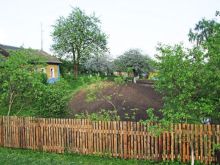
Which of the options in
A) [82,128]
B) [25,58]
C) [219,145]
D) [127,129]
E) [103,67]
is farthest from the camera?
[103,67]

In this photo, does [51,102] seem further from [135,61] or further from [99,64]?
[99,64]

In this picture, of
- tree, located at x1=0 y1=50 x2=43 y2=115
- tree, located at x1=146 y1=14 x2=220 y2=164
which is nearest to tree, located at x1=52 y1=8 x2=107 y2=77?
tree, located at x1=0 y1=50 x2=43 y2=115

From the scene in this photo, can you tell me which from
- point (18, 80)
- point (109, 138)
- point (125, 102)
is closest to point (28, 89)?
point (18, 80)

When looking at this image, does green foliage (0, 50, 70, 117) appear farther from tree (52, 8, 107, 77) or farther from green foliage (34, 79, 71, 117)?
tree (52, 8, 107, 77)

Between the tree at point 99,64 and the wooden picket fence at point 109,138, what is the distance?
3841 centimetres

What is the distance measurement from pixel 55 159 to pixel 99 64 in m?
41.4

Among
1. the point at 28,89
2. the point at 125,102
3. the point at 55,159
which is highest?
the point at 28,89

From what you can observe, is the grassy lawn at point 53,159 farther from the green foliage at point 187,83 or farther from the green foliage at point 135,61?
the green foliage at point 135,61

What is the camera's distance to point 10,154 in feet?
44.6

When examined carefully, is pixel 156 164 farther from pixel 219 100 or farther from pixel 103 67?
pixel 103 67

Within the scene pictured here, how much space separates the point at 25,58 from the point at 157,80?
800 centimetres

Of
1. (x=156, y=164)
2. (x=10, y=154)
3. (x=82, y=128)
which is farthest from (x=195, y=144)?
(x=10, y=154)

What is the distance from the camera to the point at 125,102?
2075cm

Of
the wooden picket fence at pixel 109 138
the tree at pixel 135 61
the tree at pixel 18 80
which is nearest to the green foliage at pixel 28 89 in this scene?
the tree at pixel 18 80
